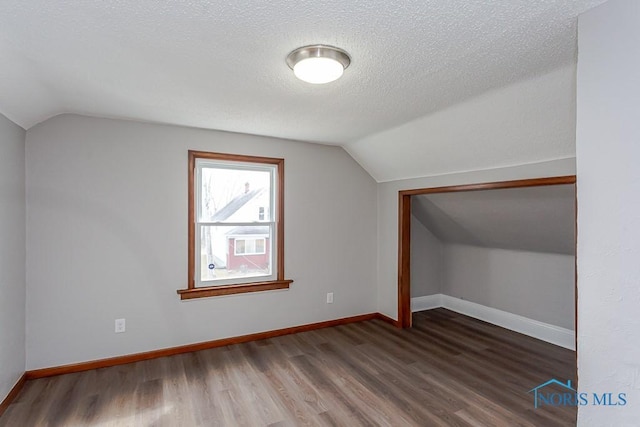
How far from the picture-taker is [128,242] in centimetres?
305

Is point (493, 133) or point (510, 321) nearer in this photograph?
point (493, 133)

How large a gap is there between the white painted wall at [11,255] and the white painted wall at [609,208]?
135 inches

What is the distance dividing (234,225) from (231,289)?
0.68 metres

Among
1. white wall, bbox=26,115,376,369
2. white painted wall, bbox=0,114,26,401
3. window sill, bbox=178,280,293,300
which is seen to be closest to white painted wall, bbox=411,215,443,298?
white wall, bbox=26,115,376,369

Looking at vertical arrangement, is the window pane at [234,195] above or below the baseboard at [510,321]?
above

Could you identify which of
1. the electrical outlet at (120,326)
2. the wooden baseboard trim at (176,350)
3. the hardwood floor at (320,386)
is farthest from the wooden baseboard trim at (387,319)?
the electrical outlet at (120,326)

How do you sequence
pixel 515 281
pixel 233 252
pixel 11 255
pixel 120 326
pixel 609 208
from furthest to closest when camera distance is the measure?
pixel 515 281 → pixel 233 252 → pixel 120 326 → pixel 11 255 → pixel 609 208

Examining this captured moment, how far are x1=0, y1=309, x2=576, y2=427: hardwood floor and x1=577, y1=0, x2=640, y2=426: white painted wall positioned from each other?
1.16 m

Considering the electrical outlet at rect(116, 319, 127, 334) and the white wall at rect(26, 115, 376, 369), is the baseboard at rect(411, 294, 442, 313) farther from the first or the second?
the electrical outlet at rect(116, 319, 127, 334)

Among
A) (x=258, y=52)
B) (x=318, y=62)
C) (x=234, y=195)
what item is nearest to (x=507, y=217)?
(x=318, y=62)

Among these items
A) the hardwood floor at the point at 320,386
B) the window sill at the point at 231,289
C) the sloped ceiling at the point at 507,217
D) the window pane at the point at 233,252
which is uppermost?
the sloped ceiling at the point at 507,217

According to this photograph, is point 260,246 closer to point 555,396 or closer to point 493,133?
point 493,133

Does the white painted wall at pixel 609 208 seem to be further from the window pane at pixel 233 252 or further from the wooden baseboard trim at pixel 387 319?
the window pane at pixel 233 252

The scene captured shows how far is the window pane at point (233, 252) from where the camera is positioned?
3432 mm
